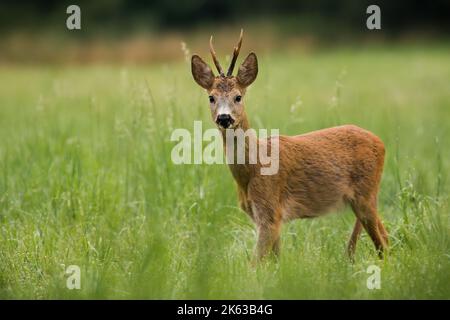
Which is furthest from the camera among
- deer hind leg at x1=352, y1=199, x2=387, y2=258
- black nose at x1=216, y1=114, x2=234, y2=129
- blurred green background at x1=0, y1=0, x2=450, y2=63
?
blurred green background at x1=0, y1=0, x2=450, y2=63

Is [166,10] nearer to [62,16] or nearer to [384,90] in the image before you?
[62,16]

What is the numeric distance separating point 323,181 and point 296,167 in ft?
0.75

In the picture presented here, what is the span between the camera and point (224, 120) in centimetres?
557

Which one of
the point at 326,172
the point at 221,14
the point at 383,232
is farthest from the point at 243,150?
the point at 221,14

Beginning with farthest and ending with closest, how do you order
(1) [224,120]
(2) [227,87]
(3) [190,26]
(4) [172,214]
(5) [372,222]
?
(3) [190,26] < (4) [172,214] < (5) [372,222] < (2) [227,87] < (1) [224,120]

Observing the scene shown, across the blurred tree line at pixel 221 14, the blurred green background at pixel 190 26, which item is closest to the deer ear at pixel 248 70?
the blurred green background at pixel 190 26

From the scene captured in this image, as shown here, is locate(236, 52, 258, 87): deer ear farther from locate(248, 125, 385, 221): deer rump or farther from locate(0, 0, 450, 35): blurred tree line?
locate(0, 0, 450, 35): blurred tree line

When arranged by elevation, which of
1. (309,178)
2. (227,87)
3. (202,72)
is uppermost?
(202,72)

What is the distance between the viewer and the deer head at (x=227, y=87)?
5.66m

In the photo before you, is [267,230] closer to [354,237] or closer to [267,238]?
[267,238]

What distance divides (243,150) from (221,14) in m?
28.9

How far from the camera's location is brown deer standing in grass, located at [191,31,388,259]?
5.96 metres

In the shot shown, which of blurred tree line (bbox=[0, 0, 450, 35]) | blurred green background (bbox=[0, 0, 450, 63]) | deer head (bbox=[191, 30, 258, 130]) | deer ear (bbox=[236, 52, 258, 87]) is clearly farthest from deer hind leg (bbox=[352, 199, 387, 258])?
blurred tree line (bbox=[0, 0, 450, 35])
